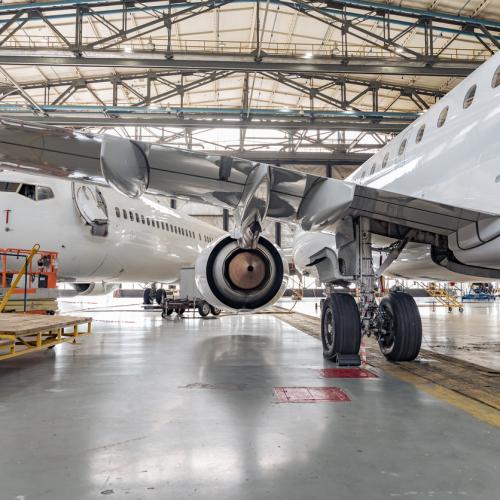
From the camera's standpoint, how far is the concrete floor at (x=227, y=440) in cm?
220

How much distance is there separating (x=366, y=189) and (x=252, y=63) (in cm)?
960

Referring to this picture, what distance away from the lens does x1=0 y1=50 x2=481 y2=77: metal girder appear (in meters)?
12.5

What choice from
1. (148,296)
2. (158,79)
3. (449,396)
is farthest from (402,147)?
(148,296)

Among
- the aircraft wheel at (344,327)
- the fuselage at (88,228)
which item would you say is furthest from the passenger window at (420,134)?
the fuselage at (88,228)

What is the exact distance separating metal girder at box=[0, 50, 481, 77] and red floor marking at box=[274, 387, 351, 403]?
1048 cm

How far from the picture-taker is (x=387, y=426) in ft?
10.4

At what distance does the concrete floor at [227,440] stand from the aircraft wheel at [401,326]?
3.08 ft

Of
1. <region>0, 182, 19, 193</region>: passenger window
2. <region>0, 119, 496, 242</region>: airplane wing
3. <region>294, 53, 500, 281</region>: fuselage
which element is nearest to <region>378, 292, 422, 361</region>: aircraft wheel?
<region>294, 53, 500, 281</region>: fuselage

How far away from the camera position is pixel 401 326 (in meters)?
5.56

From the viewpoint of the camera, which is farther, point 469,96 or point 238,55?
point 238,55

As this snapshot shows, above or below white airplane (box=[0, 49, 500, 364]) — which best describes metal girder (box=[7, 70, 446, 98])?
above

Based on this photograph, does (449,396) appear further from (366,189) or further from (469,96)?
(469,96)

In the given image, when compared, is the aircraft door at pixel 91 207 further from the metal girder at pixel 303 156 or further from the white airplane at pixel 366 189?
the metal girder at pixel 303 156

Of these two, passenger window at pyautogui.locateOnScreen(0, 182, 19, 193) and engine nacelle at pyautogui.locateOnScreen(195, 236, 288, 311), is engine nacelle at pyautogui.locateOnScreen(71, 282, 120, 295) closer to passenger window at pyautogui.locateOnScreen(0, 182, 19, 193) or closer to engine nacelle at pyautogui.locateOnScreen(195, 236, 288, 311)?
passenger window at pyautogui.locateOnScreen(0, 182, 19, 193)
